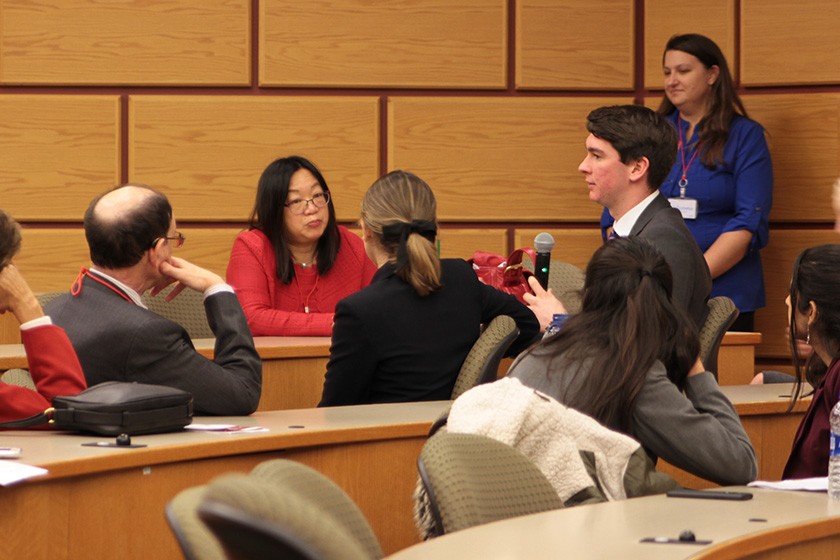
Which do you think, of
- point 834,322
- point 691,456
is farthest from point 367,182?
point 691,456

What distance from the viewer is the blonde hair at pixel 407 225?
3.62m

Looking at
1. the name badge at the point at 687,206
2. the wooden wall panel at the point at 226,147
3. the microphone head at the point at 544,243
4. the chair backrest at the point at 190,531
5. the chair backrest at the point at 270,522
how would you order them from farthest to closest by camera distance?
1. the wooden wall panel at the point at 226,147
2. the name badge at the point at 687,206
3. the microphone head at the point at 544,243
4. the chair backrest at the point at 190,531
5. the chair backrest at the point at 270,522

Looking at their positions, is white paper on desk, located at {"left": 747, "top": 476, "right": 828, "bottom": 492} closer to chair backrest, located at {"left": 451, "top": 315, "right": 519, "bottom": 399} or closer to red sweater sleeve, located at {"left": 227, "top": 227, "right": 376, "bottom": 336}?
chair backrest, located at {"left": 451, "top": 315, "right": 519, "bottom": 399}

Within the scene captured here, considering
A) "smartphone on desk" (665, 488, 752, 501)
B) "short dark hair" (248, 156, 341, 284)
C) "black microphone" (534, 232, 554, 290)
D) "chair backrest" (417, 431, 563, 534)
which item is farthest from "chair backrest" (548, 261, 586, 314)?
"chair backrest" (417, 431, 563, 534)

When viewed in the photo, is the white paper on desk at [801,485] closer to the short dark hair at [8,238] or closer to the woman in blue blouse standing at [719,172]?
the short dark hair at [8,238]

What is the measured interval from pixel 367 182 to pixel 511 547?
4.47m


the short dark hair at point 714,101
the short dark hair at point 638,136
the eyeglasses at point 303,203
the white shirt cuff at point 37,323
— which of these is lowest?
the white shirt cuff at point 37,323

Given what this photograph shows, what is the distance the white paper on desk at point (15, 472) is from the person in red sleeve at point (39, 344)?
55cm

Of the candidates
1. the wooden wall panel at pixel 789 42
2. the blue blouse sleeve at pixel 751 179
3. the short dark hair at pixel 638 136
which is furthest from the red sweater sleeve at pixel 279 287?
the wooden wall panel at pixel 789 42

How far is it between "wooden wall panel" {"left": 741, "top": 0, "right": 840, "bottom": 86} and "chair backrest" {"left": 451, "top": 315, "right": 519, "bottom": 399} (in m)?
2.92

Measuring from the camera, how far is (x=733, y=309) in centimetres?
404

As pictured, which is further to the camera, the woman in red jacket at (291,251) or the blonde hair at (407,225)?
the woman in red jacket at (291,251)

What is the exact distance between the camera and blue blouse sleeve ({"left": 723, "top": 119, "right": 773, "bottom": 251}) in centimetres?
569

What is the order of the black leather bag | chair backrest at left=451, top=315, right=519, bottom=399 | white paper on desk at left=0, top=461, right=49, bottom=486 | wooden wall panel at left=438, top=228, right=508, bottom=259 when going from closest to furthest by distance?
white paper on desk at left=0, top=461, right=49, bottom=486
the black leather bag
chair backrest at left=451, top=315, right=519, bottom=399
wooden wall panel at left=438, top=228, right=508, bottom=259
